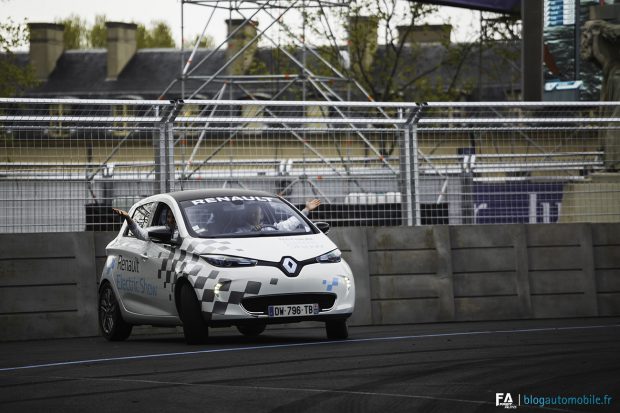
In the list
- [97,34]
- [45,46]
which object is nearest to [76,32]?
[97,34]

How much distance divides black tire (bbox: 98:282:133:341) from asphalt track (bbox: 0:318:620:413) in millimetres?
229

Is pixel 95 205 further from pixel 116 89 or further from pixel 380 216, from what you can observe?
pixel 116 89

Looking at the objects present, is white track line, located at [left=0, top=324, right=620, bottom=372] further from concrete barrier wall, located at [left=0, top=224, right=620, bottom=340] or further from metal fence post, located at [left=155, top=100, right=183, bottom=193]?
metal fence post, located at [left=155, top=100, right=183, bottom=193]

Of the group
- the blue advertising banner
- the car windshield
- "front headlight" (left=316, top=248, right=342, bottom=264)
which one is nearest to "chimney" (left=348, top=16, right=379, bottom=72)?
the blue advertising banner

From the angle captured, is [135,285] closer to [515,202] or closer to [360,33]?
[515,202]

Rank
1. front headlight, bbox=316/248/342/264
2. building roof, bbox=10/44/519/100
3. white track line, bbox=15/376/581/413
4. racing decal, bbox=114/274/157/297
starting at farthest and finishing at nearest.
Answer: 1. building roof, bbox=10/44/519/100
2. racing decal, bbox=114/274/157/297
3. front headlight, bbox=316/248/342/264
4. white track line, bbox=15/376/581/413

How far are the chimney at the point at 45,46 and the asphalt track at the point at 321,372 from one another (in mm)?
71588

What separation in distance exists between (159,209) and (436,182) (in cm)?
407

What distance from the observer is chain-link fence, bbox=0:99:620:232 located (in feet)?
48.6

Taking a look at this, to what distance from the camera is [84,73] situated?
83.6 m

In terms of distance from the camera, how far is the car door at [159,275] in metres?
12.9

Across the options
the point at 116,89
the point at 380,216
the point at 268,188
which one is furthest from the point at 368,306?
the point at 116,89

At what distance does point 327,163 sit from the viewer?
16641mm

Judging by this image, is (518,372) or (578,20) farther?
(578,20)
